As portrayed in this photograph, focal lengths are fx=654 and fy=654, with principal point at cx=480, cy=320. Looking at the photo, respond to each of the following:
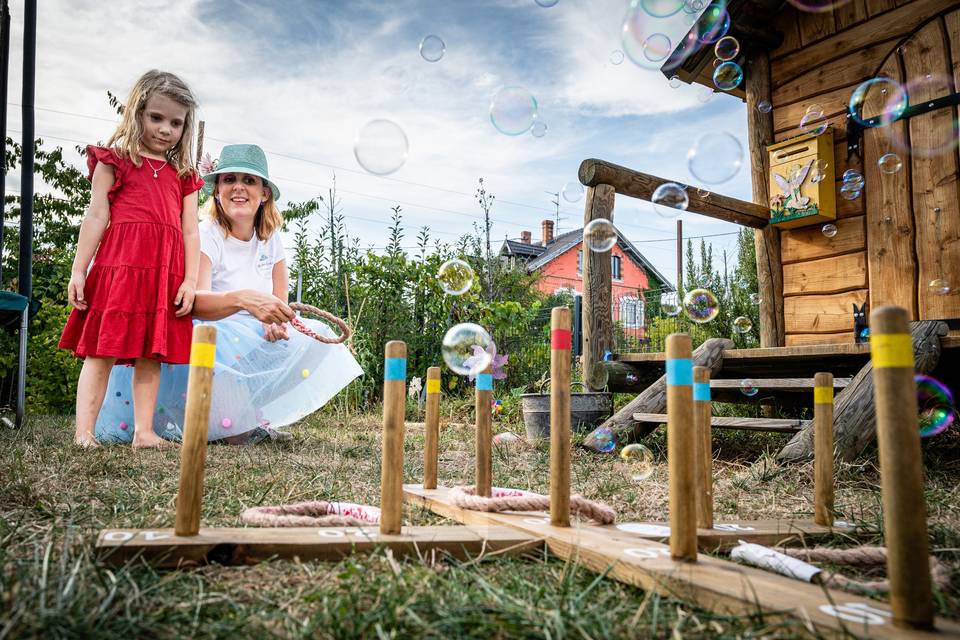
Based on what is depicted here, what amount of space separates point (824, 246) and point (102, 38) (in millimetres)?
9460

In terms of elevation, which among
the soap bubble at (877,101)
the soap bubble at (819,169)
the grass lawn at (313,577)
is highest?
the soap bubble at (877,101)

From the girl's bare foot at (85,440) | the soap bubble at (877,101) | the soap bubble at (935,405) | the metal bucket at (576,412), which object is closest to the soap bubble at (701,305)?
the metal bucket at (576,412)

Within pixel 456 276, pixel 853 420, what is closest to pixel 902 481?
pixel 853 420

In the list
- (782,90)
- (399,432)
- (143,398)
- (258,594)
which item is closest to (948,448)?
(782,90)

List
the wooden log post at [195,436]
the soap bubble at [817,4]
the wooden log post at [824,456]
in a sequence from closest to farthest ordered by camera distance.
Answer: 1. the wooden log post at [195,436]
2. the wooden log post at [824,456]
3. the soap bubble at [817,4]

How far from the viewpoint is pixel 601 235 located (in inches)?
151

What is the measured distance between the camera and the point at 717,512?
2.50 m

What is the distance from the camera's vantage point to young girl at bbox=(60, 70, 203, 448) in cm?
354

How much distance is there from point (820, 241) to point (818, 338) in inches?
28.5

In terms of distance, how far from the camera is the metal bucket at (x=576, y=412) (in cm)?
453

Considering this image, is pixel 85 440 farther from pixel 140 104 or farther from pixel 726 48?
pixel 726 48

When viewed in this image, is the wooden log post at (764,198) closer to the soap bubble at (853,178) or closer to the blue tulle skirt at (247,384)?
the soap bubble at (853,178)

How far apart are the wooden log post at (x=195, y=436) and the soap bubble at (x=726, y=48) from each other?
4719 millimetres

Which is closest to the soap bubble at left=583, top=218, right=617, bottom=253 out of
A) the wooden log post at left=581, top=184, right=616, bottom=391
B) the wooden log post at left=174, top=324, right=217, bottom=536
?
the wooden log post at left=581, top=184, right=616, bottom=391
